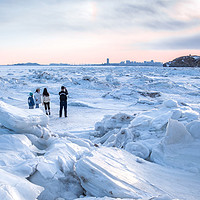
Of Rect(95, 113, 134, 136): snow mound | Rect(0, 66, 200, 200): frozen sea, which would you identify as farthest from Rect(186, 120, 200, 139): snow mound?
Rect(95, 113, 134, 136): snow mound

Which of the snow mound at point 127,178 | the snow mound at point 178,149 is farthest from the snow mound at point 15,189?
the snow mound at point 178,149

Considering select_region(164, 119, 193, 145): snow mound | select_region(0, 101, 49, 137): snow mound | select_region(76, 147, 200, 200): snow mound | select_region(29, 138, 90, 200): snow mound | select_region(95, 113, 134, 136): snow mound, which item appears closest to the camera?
select_region(76, 147, 200, 200): snow mound

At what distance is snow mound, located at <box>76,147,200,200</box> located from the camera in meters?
2.09

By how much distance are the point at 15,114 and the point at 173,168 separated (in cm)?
264

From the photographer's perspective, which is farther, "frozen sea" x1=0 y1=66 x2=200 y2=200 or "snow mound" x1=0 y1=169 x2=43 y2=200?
"frozen sea" x1=0 y1=66 x2=200 y2=200

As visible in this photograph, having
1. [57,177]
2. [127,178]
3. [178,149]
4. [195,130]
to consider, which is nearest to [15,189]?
[57,177]

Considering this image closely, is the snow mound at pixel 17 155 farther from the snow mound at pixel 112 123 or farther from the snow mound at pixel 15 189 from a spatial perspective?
the snow mound at pixel 112 123

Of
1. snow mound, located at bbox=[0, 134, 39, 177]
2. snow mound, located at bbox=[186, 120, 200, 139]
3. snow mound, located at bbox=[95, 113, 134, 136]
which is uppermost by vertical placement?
snow mound, located at bbox=[186, 120, 200, 139]

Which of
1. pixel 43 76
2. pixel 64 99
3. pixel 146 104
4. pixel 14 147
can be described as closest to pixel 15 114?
pixel 14 147

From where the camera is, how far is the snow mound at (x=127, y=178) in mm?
2086

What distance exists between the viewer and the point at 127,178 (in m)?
2.29

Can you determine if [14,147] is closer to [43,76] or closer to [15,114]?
[15,114]

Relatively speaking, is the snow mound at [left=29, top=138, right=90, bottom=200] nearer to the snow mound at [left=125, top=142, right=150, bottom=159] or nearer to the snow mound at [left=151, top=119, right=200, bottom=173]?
the snow mound at [left=125, top=142, right=150, bottom=159]

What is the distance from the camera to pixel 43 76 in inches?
996
